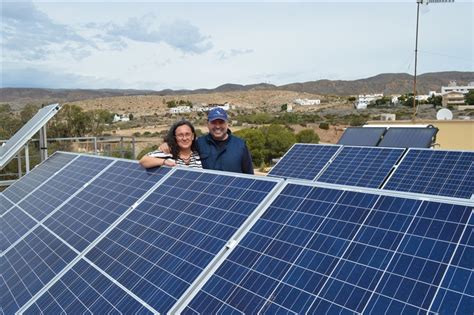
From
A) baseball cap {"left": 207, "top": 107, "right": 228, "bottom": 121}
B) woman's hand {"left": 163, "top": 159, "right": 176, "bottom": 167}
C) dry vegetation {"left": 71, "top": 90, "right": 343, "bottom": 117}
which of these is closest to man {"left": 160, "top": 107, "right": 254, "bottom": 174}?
baseball cap {"left": 207, "top": 107, "right": 228, "bottom": 121}

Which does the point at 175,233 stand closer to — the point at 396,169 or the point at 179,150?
Result: the point at 179,150

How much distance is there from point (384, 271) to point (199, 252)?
1.65 meters

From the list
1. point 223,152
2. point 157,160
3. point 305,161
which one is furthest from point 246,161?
point 305,161

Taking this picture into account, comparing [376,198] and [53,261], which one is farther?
[53,261]

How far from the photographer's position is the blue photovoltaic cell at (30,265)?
4387 millimetres

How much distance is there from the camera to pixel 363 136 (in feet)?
54.1

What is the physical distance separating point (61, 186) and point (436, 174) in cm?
836

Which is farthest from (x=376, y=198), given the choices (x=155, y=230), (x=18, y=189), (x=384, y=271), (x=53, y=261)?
(x=18, y=189)

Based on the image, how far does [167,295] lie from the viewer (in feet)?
11.3

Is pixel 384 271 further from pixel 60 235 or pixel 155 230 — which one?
pixel 60 235

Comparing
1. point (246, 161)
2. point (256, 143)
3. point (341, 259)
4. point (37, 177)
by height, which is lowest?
point (256, 143)

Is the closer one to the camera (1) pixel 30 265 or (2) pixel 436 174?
(1) pixel 30 265

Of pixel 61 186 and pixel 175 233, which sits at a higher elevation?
pixel 175 233

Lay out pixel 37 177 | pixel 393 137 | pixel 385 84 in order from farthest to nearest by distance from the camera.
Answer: pixel 385 84 → pixel 393 137 → pixel 37 177
